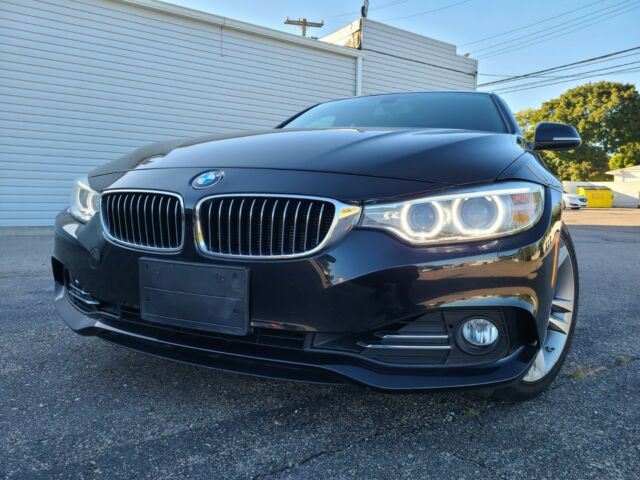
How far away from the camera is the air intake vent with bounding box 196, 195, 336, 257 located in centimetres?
142

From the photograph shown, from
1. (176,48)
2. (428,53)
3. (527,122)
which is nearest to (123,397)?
(176,48)

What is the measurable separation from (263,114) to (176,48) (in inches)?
85.5

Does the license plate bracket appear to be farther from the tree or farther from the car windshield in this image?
the tree

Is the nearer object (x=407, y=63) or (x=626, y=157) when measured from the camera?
(x=407, y=63)

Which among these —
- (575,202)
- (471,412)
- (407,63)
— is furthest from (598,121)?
(471,412)

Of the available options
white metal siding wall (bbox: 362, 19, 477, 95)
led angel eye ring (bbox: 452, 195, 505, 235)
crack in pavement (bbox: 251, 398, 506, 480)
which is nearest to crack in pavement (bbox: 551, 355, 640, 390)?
crack in pavement (bbox: 251, 398, 506, 480)

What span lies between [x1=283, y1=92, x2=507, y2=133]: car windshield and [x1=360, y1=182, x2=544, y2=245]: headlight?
1.08 m

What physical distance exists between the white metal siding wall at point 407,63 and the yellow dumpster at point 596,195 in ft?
65.9

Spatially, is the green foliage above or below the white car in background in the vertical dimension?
above

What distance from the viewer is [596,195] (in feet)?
99.1

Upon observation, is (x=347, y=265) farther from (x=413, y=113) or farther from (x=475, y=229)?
(x=413, y=113)

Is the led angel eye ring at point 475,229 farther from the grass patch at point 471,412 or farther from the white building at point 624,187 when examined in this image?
the white building at point 624,187

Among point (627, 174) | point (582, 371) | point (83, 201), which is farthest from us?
point (627, 174)

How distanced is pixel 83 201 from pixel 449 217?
148 centimetres
